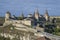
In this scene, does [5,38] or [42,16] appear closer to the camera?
[5,38]

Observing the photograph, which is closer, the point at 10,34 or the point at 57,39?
the point at 57,39

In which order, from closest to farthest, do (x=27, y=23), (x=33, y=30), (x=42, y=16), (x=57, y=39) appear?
(x=57, y=39)
(x=33, y=30)
(x=27, y=23)
(x=42, y=16)

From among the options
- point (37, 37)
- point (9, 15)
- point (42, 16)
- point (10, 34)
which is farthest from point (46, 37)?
point (42, 16)

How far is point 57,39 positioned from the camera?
28.9m

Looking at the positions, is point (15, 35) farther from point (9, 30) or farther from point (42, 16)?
point (42, 16)

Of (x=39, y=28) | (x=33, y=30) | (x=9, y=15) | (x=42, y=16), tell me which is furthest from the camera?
(x=42, y=16)

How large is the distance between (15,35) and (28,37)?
272cm

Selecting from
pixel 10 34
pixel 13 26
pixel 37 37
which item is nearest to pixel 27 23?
pixel 13 26

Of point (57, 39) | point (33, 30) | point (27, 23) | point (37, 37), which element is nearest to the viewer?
point (57, 39)

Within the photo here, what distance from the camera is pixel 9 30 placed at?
37.3 metres

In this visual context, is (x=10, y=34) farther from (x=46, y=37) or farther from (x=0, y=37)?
(x=46, y=37)

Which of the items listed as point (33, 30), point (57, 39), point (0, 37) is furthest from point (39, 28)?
point (57, 39)

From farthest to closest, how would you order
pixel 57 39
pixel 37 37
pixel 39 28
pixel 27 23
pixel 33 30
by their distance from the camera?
pixel 27 23, pixel 39 28, pixel 33 30, pixel 37 37, pixel 57 39

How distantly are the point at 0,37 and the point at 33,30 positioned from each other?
4237mm
